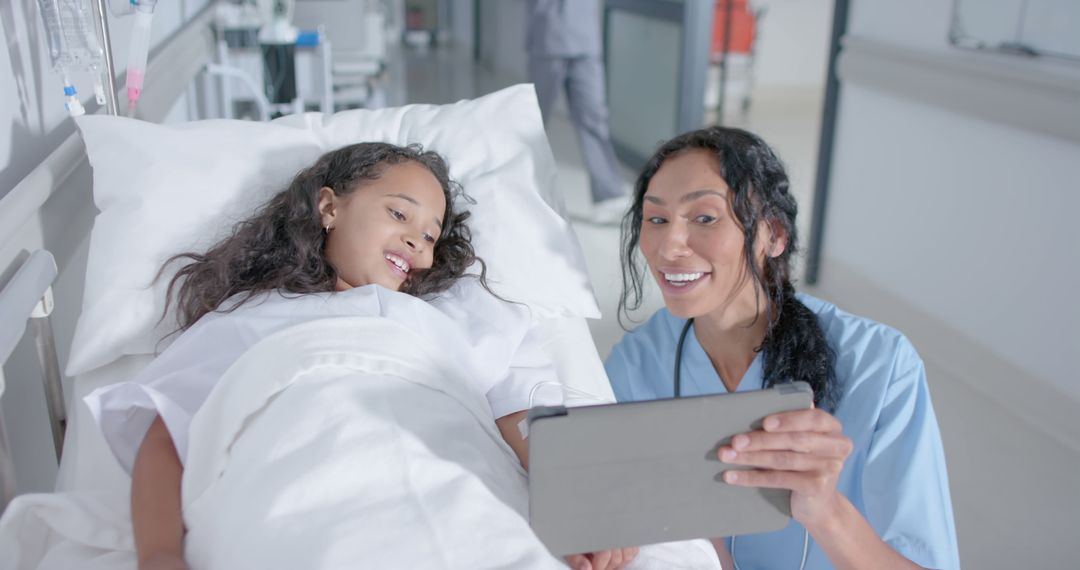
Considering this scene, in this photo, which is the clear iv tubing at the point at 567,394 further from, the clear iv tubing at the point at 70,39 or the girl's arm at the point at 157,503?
the clear iv tubing at the point at 70,39

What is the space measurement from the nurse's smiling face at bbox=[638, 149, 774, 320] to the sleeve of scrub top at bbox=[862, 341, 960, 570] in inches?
10.7

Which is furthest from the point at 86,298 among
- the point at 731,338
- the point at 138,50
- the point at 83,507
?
the point at 731,338

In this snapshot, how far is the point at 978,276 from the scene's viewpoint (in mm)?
2484

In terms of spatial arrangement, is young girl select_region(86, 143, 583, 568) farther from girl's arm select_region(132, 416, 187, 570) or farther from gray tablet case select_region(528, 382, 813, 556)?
gray tablet case select_region(528, 382, 813, 556)

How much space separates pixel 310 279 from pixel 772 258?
2.37ft

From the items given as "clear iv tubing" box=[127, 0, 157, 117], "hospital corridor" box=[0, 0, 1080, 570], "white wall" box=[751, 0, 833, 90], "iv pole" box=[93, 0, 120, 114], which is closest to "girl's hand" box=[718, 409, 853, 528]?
"hospital corridor" box=[0, 0, 1080, 570]

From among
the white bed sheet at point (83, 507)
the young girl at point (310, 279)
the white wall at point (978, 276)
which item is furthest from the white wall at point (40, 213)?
the white wall at point (978, 276)

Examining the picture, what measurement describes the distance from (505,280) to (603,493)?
733 mm

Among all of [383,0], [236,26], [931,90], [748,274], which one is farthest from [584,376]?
[383,0]

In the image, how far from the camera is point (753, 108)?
6629 millimetres

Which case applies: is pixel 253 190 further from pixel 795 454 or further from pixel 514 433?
pixel 795 454

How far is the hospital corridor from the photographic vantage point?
3.02 ft

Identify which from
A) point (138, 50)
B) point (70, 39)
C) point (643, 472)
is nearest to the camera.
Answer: point (643, 472)

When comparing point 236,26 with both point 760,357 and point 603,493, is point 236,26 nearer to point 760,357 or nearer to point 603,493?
point 760,357
